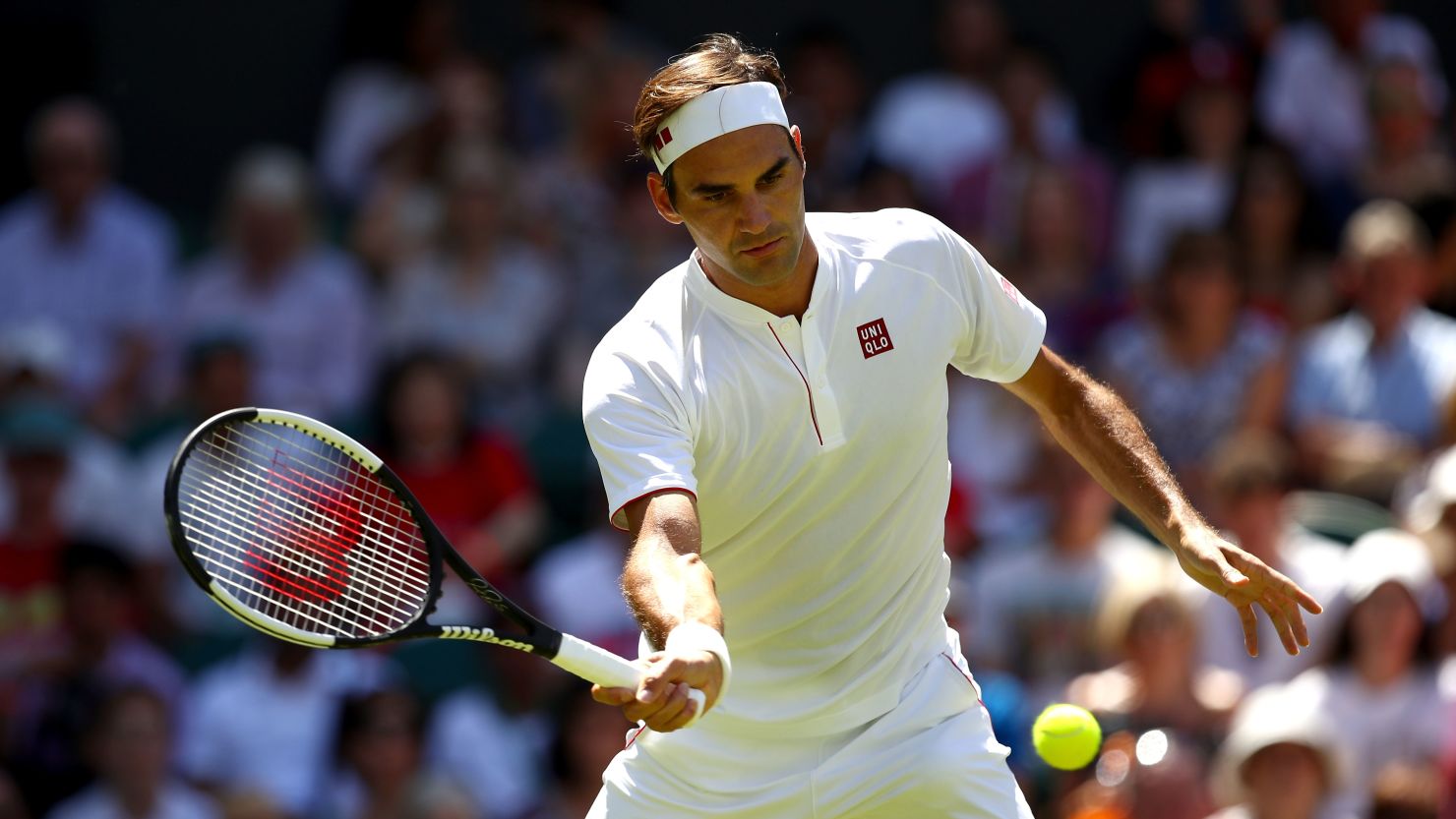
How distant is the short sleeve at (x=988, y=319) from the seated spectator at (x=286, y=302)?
190 inches

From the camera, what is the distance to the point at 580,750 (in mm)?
7230

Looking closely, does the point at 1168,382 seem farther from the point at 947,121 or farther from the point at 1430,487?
the point at 947,121

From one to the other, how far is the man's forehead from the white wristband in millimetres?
956

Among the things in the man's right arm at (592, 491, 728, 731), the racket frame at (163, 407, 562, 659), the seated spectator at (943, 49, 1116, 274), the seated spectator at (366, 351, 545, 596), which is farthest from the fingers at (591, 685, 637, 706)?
the seated spectator at (943, 49, 1116, 274)

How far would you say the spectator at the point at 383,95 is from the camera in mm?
9727

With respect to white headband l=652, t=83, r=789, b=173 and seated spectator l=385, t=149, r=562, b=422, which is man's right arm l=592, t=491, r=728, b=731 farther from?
seated spectator l=385, t=149, r=562, b=422

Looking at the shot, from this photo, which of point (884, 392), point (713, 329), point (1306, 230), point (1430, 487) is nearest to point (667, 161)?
point (713, 329)

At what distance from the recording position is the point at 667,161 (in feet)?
13.9

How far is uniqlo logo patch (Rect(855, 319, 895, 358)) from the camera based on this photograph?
4281 mm

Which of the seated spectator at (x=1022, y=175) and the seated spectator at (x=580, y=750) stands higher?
the seated spectator at (x=1022, y=175)

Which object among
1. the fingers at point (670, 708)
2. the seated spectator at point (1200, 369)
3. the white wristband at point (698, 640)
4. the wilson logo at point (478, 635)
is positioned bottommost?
the seated spectator at point (1200, 369)

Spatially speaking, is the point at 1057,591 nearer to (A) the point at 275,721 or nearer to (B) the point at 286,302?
(A) the point at 275,721

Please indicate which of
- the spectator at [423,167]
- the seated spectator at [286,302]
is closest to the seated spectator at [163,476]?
the seated spectator at [286,302]

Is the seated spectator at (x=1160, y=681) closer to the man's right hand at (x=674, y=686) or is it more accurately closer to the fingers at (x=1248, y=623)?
the fingers at (x=1248, y=623)
